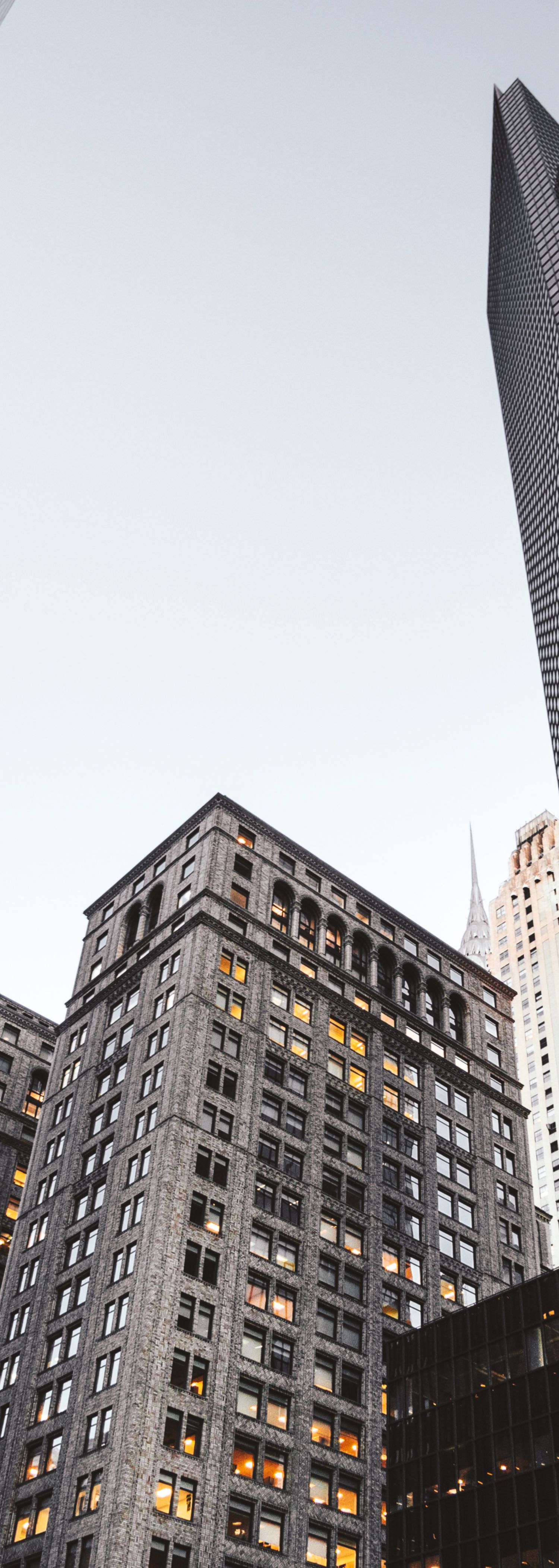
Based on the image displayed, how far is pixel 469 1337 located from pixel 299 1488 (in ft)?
40.5

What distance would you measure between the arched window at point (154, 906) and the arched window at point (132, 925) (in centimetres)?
105

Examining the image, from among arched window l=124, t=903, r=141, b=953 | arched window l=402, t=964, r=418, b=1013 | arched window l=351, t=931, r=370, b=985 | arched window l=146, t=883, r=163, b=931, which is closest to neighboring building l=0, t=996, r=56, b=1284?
arched window l=124, t=903, r=141, b=953

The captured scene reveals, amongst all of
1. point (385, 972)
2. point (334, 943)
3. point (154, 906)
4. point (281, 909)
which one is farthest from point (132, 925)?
point (385, 972)

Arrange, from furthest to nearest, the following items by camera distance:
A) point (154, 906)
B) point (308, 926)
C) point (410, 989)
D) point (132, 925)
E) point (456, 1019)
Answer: point (456, 1019) < point (410, 989) < point (132, 925) < point (154, 906) < point (308, 926)

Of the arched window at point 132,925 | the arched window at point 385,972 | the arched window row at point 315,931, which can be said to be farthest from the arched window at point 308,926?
the arched window at point 132,925

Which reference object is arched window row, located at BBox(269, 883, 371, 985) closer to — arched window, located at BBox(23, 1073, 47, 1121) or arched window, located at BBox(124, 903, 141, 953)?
arched window, located at BBox(124, 903, 141, 953)

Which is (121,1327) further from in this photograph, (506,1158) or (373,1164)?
(506,1158)

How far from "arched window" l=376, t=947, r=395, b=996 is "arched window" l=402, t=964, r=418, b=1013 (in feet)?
3.56

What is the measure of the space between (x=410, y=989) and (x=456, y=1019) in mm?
5328

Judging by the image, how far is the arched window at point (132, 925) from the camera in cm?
9766

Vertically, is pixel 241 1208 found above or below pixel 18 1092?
below

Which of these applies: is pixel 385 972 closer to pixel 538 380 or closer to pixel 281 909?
pixel 281 909

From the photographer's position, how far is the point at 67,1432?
69.3 metres

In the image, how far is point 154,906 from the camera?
96.8 metres
